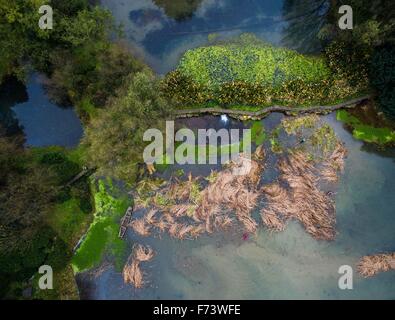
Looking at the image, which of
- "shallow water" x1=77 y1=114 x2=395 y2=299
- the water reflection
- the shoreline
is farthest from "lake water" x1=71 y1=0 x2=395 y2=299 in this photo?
the water reflection

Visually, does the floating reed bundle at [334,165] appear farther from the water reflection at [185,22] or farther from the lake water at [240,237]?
the water reflection at [185,22]

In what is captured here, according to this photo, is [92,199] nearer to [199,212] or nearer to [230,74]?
[199,212]

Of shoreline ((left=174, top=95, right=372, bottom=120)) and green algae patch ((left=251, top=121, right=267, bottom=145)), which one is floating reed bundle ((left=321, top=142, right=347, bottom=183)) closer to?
shoreline ((left=174, top=95, right=372, bottom=120))

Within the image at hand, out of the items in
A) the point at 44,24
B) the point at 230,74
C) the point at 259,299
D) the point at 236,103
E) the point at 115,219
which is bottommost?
the point at 259,299

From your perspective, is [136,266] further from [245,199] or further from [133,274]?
[245,199]

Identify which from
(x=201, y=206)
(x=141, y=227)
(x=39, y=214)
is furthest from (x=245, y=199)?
(x=39, y=214)

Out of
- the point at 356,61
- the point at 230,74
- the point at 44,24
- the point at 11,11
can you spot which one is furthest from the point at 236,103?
the point at 11,11

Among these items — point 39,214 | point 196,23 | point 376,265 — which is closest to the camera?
point 39,214
